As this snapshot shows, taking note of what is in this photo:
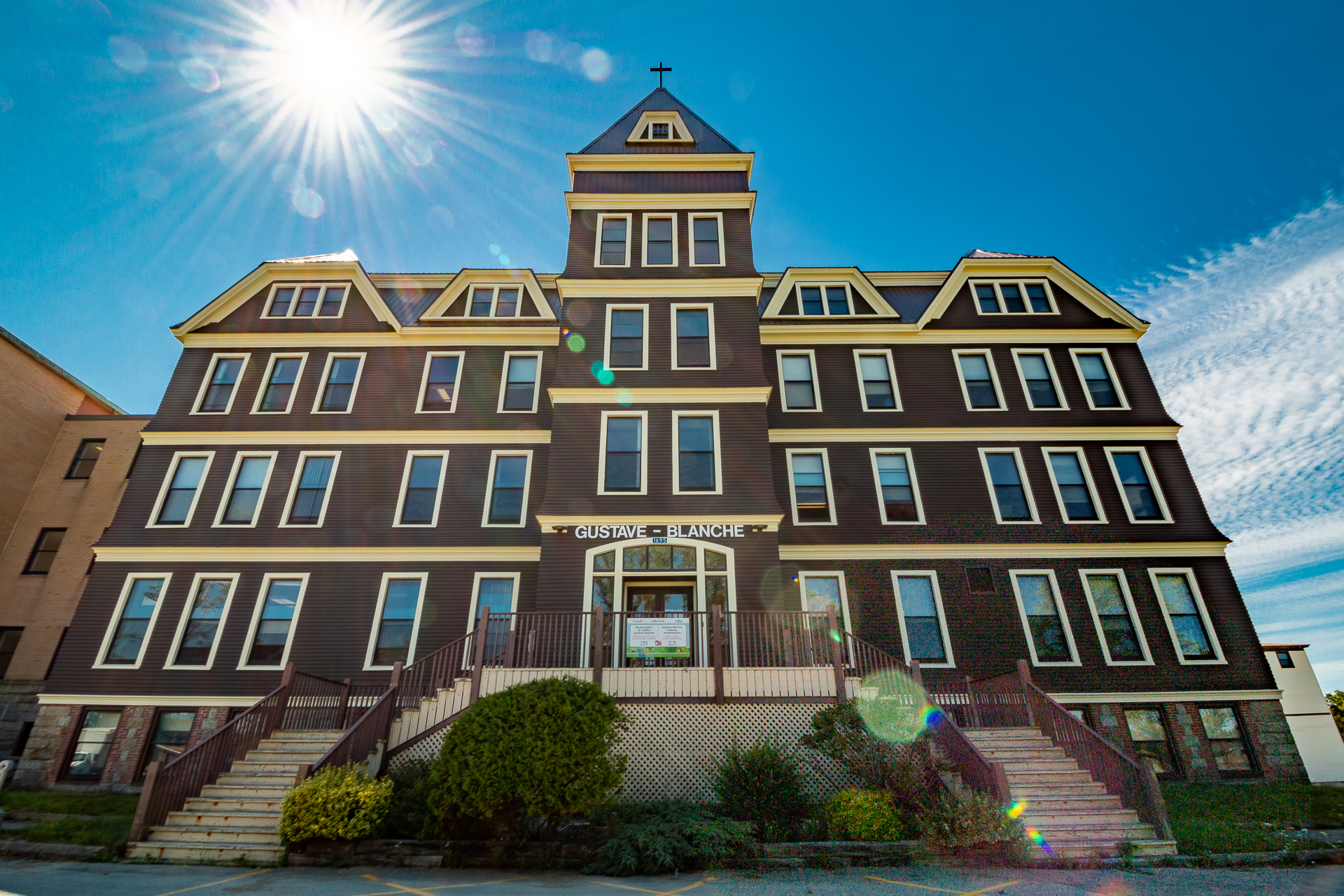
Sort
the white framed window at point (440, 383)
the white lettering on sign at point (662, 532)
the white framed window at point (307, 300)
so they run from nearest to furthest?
the white lettering on sign at point (662, 532)
the white framed window at point (440, 383)
the white framed window at point (307, 300)

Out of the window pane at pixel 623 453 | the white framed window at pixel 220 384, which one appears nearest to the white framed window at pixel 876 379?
the window pane at pixel 623 453

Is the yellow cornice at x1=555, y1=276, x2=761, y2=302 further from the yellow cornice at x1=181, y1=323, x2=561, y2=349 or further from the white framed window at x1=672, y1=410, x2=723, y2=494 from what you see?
the white framed window at x1=672, y1=410, x2=723, y2=494

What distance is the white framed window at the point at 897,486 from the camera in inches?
737

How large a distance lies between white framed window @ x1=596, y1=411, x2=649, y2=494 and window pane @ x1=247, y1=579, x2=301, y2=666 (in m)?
9.37

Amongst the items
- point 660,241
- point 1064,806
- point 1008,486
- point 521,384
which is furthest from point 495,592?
point 1008,486

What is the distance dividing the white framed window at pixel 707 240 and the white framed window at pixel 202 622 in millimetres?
16344

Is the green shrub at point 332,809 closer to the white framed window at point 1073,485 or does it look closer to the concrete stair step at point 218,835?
the concrete stair step at point 218,835

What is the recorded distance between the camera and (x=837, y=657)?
1259 cm

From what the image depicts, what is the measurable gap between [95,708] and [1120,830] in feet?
75.7

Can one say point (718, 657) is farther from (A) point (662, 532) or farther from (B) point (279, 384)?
(B) point (279, 384)

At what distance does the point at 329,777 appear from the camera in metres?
10.1

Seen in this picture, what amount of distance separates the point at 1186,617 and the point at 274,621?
2502cm

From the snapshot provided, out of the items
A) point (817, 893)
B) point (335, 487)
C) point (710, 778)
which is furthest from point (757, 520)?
point (335, 487)

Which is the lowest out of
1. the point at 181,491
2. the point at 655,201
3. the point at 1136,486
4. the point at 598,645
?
the point at 598,645
